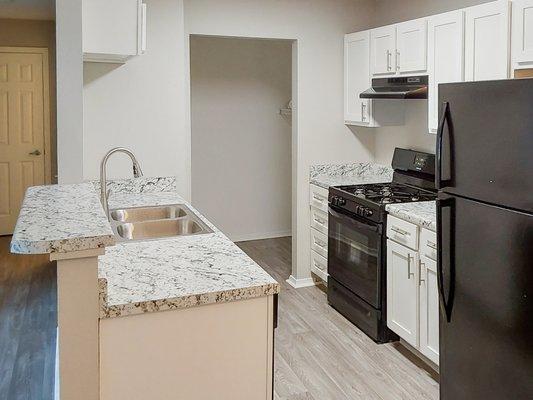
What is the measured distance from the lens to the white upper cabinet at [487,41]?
2740 mm

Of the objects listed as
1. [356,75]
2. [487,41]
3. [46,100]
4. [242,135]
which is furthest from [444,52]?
[46,100]

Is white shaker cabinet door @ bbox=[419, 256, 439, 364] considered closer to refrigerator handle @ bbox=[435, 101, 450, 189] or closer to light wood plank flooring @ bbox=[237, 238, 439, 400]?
light wood plank flooring @ bbox=[237, 238, 439, 400]

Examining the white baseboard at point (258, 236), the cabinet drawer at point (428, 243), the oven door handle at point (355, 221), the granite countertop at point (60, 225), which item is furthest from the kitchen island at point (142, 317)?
the white baseboard at point (258, 236)

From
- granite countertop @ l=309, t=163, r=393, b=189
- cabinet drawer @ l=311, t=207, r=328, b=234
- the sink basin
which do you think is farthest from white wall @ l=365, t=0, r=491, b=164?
the sink basin

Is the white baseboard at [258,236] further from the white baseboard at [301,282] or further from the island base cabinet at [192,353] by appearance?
the island base cabinet at [192,353]

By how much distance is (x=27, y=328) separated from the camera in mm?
3854

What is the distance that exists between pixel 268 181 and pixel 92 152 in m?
2.89

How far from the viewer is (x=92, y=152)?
3.50 meters

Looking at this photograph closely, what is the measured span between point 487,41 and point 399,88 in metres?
0.80

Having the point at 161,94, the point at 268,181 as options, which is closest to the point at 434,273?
the point at 161,94

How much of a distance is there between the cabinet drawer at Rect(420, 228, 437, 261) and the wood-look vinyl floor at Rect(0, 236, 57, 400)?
7.15ft

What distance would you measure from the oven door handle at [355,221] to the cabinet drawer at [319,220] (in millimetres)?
266

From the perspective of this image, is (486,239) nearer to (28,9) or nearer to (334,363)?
(334,363)

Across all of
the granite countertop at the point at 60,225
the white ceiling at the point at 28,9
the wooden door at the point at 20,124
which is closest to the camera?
the granite countertop at the point at 60,225
